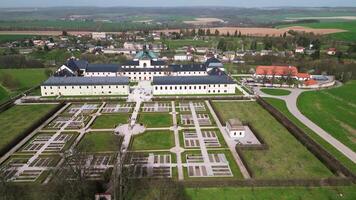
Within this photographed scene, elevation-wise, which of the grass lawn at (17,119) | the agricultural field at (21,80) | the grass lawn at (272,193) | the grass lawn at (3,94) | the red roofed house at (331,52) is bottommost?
the grass lawn at (272,193)

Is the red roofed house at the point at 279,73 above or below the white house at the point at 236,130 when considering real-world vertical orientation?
above

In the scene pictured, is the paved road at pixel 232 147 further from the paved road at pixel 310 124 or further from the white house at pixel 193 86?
the paved road at pixel 310 124

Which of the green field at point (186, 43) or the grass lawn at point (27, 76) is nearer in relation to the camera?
the grass lawn at point (27, 76)

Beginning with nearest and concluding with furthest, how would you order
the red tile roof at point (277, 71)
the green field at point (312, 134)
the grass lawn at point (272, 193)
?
the grass lawn at point (272, 193) → the green field at point (312, 134) → the red tile roof at point (277, 71)

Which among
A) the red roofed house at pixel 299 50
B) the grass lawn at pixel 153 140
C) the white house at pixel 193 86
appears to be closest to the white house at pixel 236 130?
the grass lawn at pixel 153 140

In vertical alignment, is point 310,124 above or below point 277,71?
below

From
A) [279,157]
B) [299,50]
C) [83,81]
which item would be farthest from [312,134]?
[299,50]

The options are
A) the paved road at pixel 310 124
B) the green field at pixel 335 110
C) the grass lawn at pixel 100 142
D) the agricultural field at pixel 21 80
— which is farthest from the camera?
the agricultural field at pixel 21 80

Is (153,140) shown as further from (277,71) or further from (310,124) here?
(277,71)

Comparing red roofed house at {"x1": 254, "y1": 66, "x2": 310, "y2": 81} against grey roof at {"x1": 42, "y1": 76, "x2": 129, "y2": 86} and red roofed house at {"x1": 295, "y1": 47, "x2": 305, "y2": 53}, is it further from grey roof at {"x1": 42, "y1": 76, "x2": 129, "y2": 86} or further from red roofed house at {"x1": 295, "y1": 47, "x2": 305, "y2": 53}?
red roofed house at {"x1": 295, "y1": 47, "x2": 305, "y2": 53}
